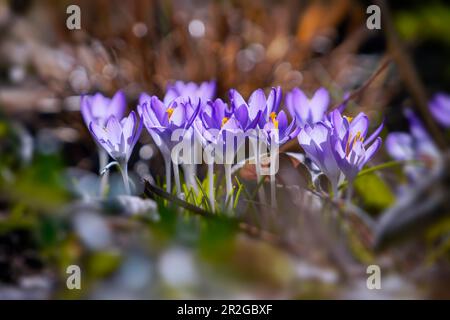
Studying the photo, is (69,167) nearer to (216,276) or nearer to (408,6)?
(216,276)

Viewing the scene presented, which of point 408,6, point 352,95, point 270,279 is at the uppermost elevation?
point 408,6

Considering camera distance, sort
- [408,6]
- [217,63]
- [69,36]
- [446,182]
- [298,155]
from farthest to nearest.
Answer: [408,6] < [69,36] < [217,63] < [298,155] < [446,182]

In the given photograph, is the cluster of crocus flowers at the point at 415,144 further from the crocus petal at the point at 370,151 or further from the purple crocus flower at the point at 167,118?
the purple crocus flower at the point at 167,118

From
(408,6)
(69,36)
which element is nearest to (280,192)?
(69,36)

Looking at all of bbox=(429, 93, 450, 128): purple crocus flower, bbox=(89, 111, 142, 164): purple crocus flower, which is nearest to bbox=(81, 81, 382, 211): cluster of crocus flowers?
bbox=(89, 111, 142, 164): purple crocus flower

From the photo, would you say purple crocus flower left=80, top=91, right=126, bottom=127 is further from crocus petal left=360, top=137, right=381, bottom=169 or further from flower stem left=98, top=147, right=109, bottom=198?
crocus petal left=360, top=137, right=381, bottom=169

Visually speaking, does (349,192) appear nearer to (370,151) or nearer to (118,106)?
(370,151)
